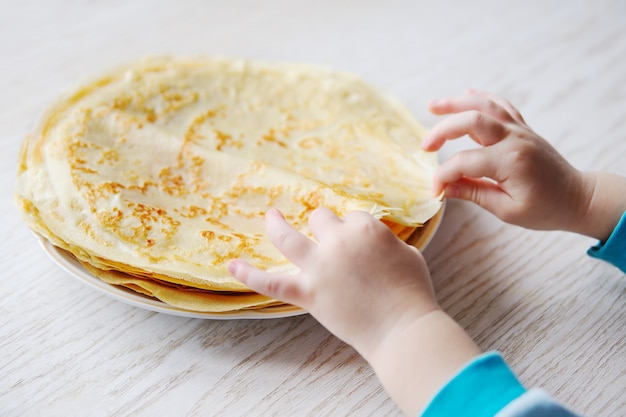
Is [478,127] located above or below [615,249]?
above

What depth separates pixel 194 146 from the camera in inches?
43.3

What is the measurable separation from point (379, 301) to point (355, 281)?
4cm

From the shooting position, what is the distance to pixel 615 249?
96 centimetres

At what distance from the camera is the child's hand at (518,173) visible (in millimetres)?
942

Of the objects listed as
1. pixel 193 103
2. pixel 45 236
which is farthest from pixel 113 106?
pixel 45 236

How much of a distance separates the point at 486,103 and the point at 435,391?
52 centimetres

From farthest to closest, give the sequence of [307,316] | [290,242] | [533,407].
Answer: [307,316]
[290,242]
[533,407]

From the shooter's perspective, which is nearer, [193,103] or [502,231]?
[502,231]

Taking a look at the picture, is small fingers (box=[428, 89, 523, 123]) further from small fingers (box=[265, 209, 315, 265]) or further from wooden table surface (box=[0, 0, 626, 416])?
small fingers (box=[265, 209, 315, 265])

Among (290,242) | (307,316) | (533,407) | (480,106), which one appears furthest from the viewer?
(480,106)

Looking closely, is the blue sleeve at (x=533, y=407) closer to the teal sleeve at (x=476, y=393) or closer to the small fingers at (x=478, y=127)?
the teal sleeve at (x=476, y=393)

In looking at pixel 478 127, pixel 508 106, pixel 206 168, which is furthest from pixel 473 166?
pixel 206 168

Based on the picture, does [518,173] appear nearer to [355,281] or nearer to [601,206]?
[601,206]

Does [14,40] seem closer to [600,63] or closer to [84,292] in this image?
[84,292]
